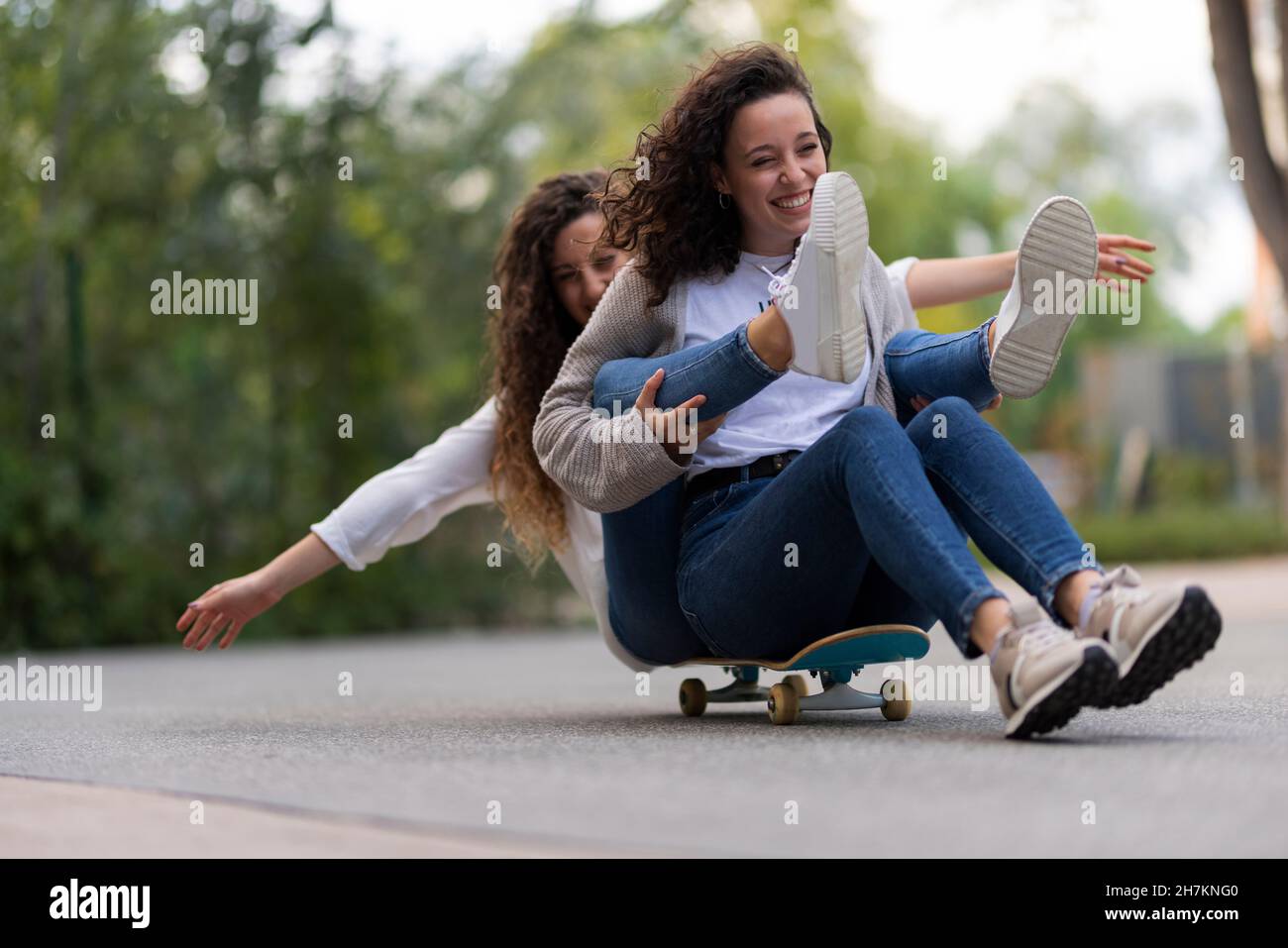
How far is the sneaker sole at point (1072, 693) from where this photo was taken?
2.22m

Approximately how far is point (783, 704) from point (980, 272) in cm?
97

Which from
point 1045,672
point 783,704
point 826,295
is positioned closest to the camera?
point 1045,672

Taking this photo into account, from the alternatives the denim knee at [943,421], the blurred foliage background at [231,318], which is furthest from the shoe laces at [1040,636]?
the blurred foliage background at [231,318]

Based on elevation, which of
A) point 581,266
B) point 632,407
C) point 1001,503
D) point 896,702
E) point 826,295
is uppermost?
point 581,266

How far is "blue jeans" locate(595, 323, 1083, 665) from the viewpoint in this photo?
2.46 meters

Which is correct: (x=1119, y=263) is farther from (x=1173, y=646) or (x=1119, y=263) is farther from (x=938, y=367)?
(x=1173, y=646)

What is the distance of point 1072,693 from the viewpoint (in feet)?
7.38

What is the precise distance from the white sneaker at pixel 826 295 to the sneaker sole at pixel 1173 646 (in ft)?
2.04

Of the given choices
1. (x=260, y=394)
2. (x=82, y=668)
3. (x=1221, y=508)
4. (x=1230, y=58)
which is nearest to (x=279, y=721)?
(x=82, y=668)

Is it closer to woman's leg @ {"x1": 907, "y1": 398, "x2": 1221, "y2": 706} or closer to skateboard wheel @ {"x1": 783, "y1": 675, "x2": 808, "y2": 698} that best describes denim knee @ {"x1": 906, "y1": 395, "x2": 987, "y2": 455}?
woman's leg @ {"x1": 907, "y1": 398, "x2": 1221, "y2": 706}

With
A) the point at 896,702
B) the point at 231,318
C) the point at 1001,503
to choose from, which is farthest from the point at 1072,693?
the point at 231,318

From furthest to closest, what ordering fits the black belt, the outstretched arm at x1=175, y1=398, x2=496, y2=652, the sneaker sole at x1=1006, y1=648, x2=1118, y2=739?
1. the outstretched arm at x1=175, y1=398, x2=496, y2=652
2. the black belt
3. the sneaker sole at x1=1006, y1=648, x2=1118, y2=739

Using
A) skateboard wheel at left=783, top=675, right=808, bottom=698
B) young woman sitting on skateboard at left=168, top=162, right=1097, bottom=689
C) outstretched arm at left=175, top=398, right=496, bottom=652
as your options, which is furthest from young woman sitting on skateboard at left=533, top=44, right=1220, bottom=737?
outstretched arm at left=175, top=398, right=496, bottom=652

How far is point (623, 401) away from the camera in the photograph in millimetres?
2832
